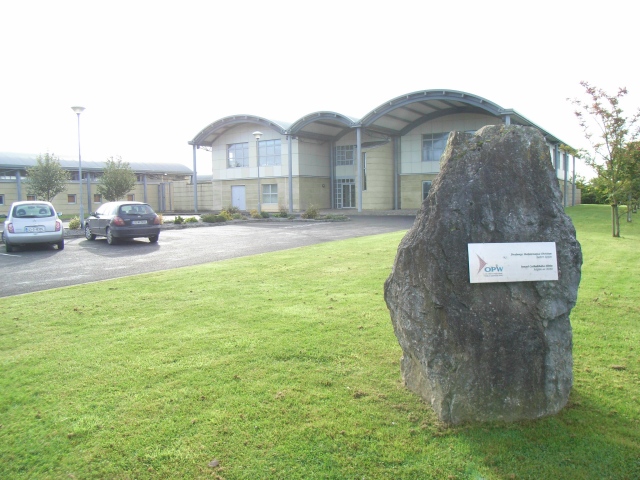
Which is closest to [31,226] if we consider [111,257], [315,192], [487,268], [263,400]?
[111,257]

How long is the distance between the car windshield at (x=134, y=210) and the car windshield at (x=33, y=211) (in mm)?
2134

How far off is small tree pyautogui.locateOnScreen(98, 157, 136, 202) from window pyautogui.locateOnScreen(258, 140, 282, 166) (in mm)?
10830

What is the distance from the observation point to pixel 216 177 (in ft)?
148

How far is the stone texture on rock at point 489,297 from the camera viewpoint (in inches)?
144

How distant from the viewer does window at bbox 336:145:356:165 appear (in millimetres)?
42688

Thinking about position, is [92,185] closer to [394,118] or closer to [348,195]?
[348,195]

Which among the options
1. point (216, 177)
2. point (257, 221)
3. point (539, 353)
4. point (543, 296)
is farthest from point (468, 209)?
point (216, 177)

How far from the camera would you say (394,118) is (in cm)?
3572

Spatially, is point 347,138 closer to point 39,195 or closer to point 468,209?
point 39,195

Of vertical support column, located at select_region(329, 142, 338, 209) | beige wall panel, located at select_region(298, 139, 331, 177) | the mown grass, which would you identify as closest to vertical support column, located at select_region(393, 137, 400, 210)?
vertical support column, located at select_region(329, 142, 338, 209)

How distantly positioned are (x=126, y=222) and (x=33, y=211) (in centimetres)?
276

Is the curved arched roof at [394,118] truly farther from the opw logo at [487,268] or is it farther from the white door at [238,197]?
the opw logo at [487,268]

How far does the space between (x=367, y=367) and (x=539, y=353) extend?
1653mm

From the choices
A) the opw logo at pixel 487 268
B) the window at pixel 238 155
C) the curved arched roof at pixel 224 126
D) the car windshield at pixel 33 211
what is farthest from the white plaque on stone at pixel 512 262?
the window at pixel 238 155
